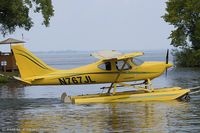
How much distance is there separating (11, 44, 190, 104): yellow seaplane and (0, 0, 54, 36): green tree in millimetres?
21706

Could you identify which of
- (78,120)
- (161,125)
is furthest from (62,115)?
(161,125)

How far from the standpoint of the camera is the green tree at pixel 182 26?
6375 centimetres

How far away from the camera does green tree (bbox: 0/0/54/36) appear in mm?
44569

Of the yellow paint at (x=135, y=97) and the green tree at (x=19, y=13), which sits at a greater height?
the green tree at (x=19, y=13)

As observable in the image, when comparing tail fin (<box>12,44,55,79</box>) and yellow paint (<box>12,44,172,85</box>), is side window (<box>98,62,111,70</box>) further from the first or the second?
tail fin (<box>12,44,55,79</box>)

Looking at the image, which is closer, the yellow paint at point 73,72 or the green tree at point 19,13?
the yellow paint at point 73,72

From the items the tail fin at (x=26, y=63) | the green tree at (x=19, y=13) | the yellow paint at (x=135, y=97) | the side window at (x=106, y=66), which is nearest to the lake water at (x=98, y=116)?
the yellow paint at (x=135, y=97)

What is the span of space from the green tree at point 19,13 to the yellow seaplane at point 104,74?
2171 cm

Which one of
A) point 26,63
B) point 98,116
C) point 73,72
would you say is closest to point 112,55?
point 73,72

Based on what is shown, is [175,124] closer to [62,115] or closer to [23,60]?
[62,115]

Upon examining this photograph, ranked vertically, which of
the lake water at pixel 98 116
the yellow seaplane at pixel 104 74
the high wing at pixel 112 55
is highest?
the high wing at pixel 112 55

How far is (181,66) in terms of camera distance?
63.5 m

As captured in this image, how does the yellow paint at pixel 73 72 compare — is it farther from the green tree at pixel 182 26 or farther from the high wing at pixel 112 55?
the green tree at pixel 182 26

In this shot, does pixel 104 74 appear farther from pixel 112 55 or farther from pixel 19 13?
pixel 19 13
